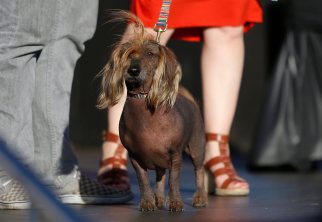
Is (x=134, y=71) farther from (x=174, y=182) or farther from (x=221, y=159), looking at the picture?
(x=221, y=159)

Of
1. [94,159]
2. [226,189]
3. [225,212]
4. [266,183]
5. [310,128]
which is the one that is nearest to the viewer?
[225,212]

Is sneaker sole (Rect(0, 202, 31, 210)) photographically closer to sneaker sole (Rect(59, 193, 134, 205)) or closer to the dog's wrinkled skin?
sneaker sole (Rect(59, 193, 134, 205))

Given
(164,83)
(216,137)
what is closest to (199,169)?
(216,137)

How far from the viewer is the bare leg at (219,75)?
19.4 ft

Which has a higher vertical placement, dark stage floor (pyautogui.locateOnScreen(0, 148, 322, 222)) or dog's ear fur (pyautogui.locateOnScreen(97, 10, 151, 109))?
dog's ear fur (pyautogui.locateOnScreen(97, 10, 151, 109))

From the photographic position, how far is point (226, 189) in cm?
582

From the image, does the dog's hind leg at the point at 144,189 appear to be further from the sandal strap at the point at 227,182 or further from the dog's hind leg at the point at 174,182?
the sandal strap at the point at 227,182

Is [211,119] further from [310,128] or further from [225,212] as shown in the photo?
[310,128]

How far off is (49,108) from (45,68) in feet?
0.68

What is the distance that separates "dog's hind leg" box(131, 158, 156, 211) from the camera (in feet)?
15.9

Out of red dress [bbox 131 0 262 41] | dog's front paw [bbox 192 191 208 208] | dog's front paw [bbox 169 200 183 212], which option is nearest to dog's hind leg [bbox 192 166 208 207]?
dog's front paw [bbox 192 191 208 208]

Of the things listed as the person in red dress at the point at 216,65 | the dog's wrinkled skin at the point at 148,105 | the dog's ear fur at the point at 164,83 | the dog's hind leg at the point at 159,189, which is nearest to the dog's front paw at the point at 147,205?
the dog's wrinkled skin at the point at 148,105

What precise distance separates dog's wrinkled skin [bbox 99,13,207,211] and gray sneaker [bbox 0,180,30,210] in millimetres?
593

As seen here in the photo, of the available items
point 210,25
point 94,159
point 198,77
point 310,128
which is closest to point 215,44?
point 210,25
